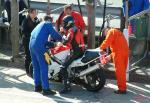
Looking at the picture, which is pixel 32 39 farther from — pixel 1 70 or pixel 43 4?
pixel 43 4

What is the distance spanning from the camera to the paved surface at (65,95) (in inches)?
419

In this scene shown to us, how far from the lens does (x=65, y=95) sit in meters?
11.0

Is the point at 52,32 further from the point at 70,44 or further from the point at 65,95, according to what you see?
the point at 65,95

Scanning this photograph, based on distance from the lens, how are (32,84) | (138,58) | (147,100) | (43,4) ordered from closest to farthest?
(147,100) → (32,84) → (138,58) → (43,4)

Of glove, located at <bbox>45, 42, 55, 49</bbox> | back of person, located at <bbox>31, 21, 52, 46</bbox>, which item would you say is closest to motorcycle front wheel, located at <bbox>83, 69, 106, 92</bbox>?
glove, located at <bbox>45, 42, 55, 49</bbox>

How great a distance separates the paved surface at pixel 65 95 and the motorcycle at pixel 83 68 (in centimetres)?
21

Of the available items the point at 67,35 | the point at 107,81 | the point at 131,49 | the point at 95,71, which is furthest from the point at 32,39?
the point at 131,49

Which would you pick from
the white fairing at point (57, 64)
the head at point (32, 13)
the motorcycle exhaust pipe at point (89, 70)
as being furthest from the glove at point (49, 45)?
the head at point (32, 13)

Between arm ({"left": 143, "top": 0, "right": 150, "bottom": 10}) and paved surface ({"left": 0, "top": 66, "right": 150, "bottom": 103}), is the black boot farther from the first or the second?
arm ({"left": 143, "top": 0, "right": 150, "bottom": 10})

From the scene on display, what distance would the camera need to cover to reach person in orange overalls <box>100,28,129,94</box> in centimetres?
1086

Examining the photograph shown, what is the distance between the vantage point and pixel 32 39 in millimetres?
10977

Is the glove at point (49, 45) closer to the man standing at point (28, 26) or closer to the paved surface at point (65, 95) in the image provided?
the paved surface at point (65, 95)

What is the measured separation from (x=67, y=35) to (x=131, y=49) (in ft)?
9.23

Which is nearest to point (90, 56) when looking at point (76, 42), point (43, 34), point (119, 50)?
point (76, 42)
